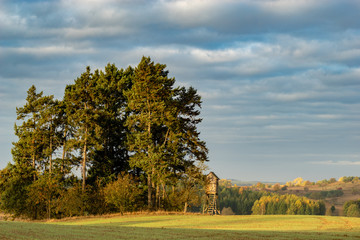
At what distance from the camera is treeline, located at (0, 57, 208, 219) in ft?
186

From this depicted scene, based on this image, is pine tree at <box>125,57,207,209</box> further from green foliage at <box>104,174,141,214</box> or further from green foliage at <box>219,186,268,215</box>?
green foliage at <box>219,186,268,215</box>

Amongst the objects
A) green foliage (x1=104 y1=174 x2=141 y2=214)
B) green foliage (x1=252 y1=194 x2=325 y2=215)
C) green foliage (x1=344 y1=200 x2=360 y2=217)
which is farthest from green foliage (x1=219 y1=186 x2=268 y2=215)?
green foliage (x1=104 y1=174 x2=141 y2=214)

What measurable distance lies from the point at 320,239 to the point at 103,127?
132ft

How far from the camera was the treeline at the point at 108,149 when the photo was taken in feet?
186

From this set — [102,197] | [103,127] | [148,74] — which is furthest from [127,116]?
[102,197]

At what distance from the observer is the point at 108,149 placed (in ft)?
208

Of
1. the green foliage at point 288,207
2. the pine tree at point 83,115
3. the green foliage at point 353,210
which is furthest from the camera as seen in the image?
the green foliage at point 288,207

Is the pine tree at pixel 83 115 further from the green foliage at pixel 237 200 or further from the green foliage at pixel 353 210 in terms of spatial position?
the green foliage at pixel 237 200

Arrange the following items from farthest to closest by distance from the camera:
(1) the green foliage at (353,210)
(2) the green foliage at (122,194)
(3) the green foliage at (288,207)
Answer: (3) the green foliage at (288,207), (1) the green foliage at (353,210), (2) the green foliage at (122,194)

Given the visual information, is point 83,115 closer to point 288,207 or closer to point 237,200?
point 288,207

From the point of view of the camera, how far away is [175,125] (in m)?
57.7

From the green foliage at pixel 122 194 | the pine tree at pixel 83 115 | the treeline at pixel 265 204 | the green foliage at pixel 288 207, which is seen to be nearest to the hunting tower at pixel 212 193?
the green foliage at pixel 122 194

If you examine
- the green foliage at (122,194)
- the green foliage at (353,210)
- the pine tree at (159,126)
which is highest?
the pine tree at (159,126)

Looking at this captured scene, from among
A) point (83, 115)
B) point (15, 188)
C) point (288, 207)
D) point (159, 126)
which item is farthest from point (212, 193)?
point (288, 207)
